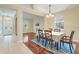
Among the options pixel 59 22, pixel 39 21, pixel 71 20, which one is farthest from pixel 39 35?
pixel 71 20

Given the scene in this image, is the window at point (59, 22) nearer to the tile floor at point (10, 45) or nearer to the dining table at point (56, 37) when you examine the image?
the dining table at point (56, 37)

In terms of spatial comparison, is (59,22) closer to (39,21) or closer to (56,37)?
(56,37)

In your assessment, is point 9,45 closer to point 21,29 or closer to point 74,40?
point 21,29

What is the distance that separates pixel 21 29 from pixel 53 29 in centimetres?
87

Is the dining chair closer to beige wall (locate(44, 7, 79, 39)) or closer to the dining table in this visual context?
the dining table

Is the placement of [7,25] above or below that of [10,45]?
above

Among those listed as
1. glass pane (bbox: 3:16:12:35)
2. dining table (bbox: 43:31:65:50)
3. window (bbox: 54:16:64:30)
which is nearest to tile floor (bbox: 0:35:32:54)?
glass pane (bbox: 3:16:12:35)

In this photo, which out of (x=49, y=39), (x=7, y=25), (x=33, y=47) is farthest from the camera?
(x=33, y=47)

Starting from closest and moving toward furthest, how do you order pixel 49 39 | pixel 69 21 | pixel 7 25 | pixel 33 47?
pixel 7 25 < pixel 69 21 < pixel 49 39 < pixel 33 47

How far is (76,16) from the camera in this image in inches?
113

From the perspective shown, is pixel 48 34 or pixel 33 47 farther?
pixel 33 47
